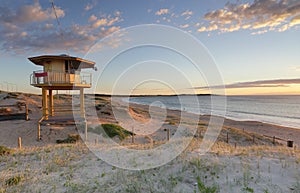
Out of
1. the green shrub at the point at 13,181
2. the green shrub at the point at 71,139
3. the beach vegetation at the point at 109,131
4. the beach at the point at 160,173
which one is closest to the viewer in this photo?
the beach at the point at 160,173

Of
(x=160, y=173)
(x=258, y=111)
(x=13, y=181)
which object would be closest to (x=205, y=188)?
(x=160, y=173)

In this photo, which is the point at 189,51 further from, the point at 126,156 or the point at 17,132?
the point at 17,132

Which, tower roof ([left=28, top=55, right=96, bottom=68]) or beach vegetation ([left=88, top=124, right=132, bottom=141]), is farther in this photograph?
beach vegetation ([left=88, top=124, right=132, bottom=141])

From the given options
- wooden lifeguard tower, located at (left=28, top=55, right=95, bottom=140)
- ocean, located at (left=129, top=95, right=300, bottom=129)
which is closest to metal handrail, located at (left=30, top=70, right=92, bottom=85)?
wooden lifeguard tower, located at (left=28, top=55, right=95, bottom=140)

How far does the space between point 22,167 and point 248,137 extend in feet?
75.1

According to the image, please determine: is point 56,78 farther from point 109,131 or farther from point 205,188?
point 205,188

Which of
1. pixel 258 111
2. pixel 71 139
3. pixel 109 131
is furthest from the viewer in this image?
pixel 258 111

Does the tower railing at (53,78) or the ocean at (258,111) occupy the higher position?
the tower railing at (53,78)

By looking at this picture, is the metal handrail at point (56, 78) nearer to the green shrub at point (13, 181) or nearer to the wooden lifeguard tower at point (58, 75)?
the wooden lifeguard tower at point (58, 75)

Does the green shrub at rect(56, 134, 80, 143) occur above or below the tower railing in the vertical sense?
below

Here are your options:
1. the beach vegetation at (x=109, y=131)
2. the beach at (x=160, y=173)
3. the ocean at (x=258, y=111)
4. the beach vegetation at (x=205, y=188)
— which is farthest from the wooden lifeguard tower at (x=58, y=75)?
the ocean at (x=258, y=111)

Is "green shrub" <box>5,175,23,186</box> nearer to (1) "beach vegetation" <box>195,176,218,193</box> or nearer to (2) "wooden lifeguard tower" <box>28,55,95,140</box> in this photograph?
(1) "beach vegetation" <box>195,176,218,193</box>

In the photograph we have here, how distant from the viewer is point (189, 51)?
27.1ft

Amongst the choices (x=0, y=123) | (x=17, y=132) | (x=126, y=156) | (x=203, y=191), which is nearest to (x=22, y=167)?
(x=126, y=156)
